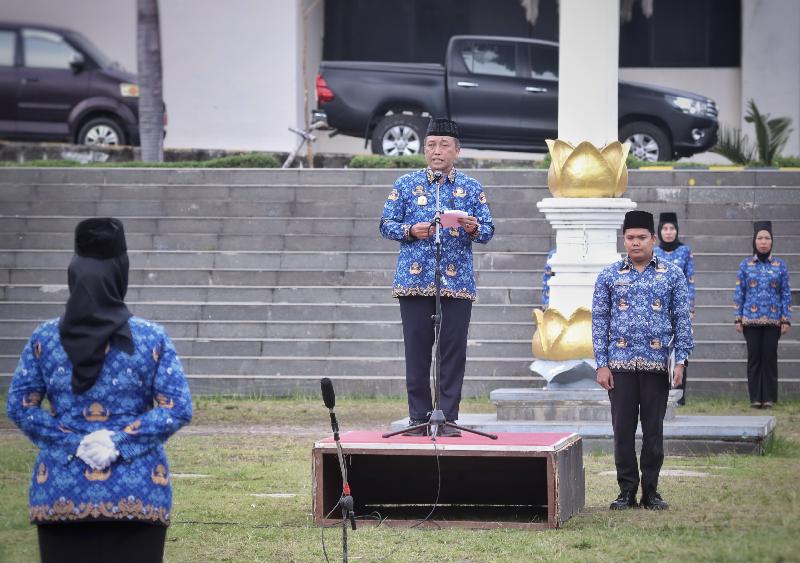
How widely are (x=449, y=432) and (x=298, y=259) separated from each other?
10.1 metres

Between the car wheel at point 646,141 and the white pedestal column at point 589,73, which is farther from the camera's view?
the car wheel at point 646,141

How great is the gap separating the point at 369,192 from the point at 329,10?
10540 mm

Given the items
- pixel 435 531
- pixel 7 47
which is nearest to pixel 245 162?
pixel 7 47

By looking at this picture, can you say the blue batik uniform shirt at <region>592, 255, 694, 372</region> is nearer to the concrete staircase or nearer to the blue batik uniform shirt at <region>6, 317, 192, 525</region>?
the blue batik uniform shirt at <region>6, 317, 192, 525</region>

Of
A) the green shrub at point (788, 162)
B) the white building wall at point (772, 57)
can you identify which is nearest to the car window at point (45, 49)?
the green shrub at point (788, 162)

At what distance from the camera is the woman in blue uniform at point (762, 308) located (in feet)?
51.6

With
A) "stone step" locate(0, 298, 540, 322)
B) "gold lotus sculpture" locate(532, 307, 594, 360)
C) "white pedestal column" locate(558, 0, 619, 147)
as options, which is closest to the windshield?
"stone step" locate(0, 298, 540, 322)

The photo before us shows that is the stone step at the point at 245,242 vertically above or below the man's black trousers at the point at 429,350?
above

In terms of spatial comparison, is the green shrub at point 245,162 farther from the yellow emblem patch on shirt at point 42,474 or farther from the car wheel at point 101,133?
the yellow emblem patch on shirt at point 42,474

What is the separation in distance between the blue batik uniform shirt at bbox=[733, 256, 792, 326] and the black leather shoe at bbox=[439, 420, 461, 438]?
753 centimetres

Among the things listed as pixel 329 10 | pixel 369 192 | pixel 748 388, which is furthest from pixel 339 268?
pixel 329 10

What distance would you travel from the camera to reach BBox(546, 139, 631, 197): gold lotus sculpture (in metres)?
12.6

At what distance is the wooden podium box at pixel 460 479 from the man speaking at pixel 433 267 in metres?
0.35

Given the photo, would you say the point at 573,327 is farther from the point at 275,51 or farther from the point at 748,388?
the point at 275,51
